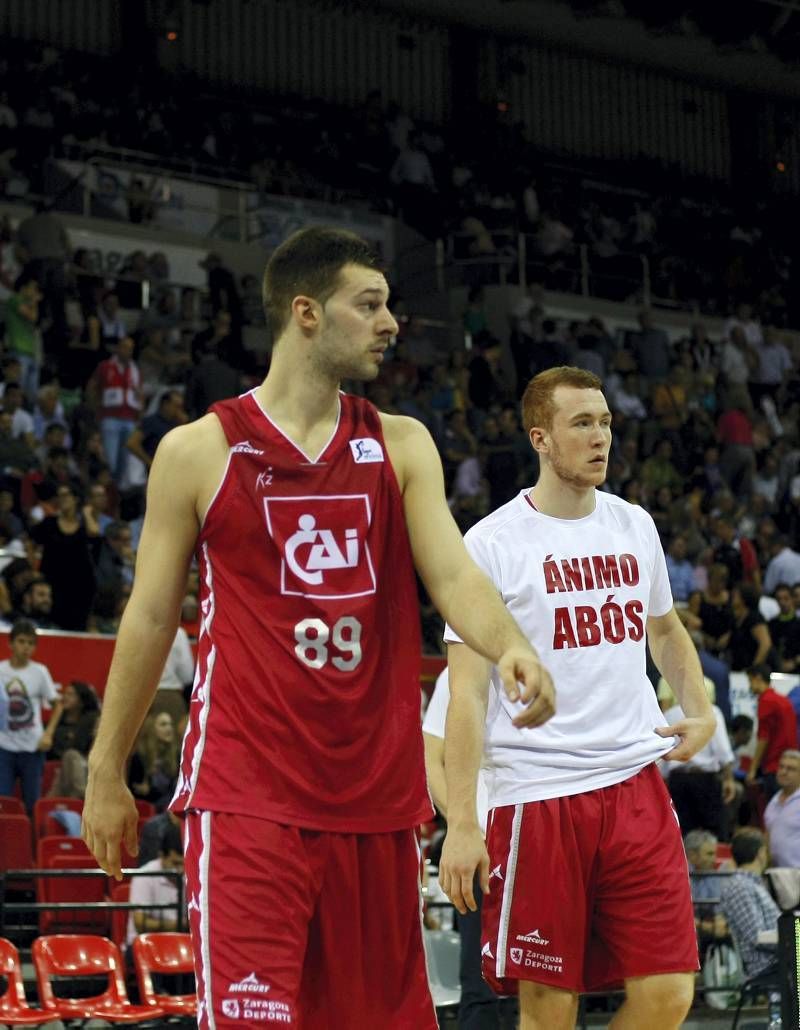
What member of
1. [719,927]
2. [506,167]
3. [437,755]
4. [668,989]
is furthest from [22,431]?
[506,167]

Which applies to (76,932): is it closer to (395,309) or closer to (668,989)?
(668,989)

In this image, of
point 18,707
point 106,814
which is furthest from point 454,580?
point 18,707

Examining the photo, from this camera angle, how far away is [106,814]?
4.03 metres

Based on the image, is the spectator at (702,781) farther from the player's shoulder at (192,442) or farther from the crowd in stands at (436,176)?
the crowd in stands at (436,176)

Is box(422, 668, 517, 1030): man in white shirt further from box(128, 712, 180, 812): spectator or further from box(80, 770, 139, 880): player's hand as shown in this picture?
box(128, 712, 180, 812): spectator

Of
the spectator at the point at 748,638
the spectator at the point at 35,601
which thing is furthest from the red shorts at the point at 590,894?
the spectator at the point at 748,638

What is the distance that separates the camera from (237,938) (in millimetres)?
3914

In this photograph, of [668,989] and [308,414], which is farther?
[668,989]

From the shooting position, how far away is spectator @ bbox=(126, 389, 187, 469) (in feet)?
51.1

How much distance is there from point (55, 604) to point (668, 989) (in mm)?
8680

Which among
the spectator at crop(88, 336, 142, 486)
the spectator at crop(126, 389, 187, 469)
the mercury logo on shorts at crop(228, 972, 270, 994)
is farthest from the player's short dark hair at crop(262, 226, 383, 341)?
the spectator at crop(88, 336, 142, 486)

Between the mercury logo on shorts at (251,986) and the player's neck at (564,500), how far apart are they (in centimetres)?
240

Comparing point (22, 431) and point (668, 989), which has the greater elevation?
point (22, 431)

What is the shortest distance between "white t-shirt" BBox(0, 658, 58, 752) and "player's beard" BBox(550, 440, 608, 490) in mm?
6414
